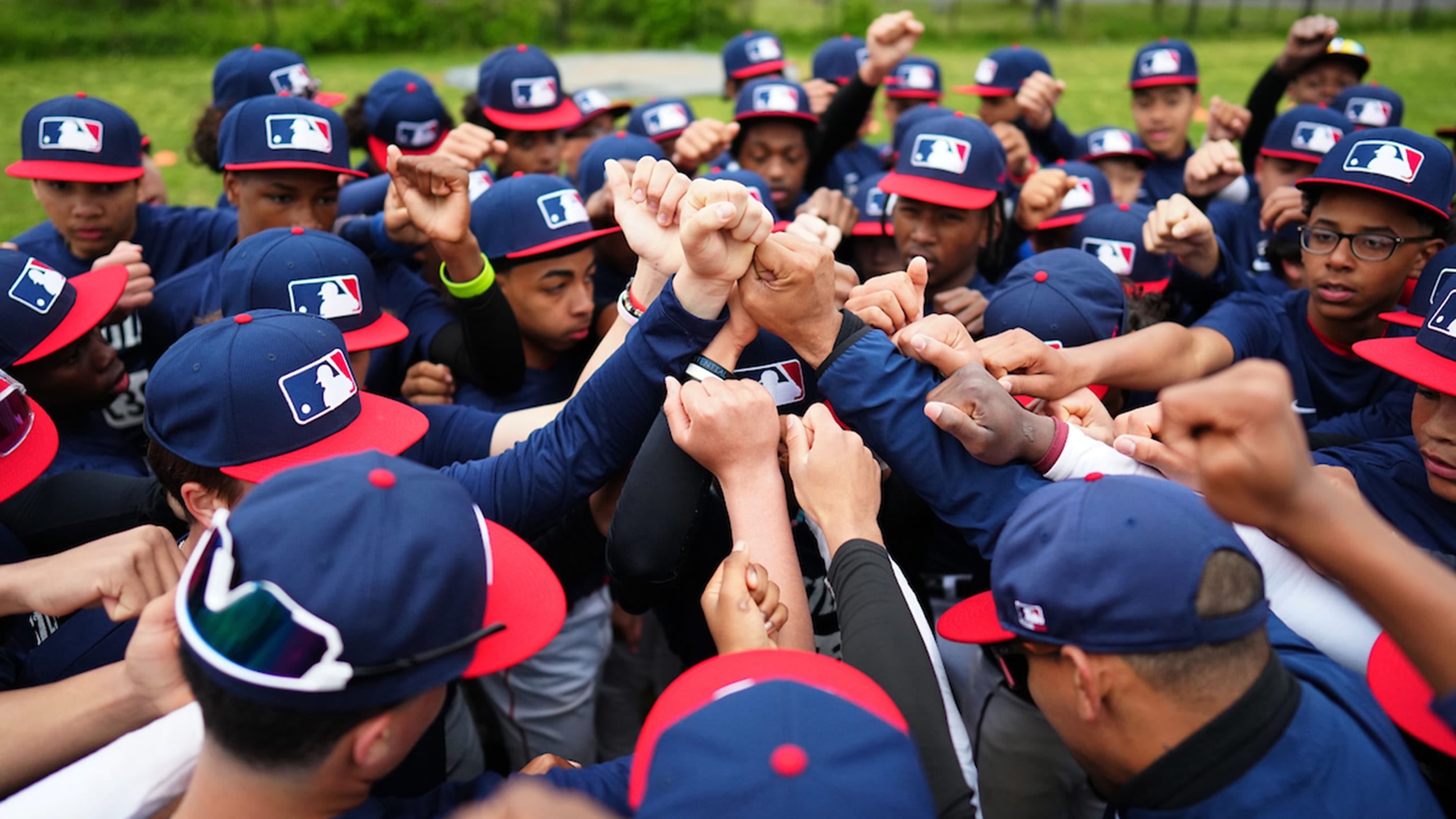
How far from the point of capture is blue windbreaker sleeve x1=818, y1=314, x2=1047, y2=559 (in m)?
1.97

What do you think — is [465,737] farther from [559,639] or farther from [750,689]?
[750,689]

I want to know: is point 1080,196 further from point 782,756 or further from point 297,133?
point 782,756

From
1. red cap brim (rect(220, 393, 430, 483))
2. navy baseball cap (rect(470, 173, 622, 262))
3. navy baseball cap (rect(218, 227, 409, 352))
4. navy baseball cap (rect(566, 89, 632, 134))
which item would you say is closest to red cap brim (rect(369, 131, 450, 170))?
navy baseball cap (rect(566, 89, 632, 134))

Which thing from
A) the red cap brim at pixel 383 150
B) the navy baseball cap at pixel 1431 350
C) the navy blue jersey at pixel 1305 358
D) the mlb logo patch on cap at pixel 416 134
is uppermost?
the mlb logo patch on cap at pixel 416 134

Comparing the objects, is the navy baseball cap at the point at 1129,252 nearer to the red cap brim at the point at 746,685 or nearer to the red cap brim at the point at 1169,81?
the red cap brim at the point at 746,685

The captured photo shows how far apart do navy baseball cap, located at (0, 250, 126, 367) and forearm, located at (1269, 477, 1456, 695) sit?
3.04 meters

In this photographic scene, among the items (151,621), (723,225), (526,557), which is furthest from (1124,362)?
(151,621)

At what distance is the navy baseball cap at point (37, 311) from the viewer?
8.36 feet

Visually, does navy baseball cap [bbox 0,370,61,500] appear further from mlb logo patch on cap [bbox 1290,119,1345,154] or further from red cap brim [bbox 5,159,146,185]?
mlb logo patch on cap [bbox 1290,119,1345,154]

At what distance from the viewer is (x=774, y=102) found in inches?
197

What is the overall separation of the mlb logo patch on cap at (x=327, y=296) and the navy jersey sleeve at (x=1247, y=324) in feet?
9.21

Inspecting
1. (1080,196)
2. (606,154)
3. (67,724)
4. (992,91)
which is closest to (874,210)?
(1080,196)

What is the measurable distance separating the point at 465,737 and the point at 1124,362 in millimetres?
2272

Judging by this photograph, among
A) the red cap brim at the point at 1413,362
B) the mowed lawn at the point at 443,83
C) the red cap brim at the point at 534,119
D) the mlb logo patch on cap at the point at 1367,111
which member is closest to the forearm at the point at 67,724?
the red cap brim at the point at 1413,362
